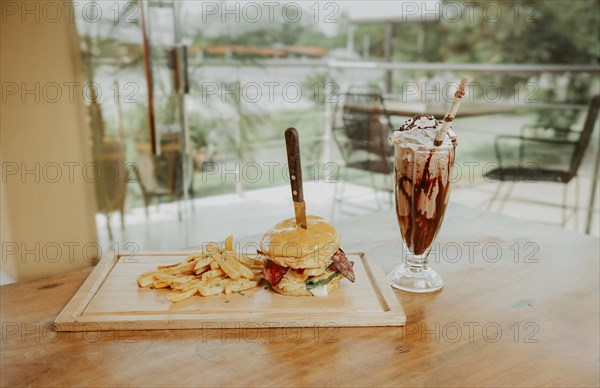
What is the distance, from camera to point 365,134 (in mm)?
3492

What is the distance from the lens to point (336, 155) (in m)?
4.28

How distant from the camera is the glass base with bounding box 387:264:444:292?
1.05m

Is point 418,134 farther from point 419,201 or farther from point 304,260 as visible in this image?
point 304,260

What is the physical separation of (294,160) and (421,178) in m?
0.23

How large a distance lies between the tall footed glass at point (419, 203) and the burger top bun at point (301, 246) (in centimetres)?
15

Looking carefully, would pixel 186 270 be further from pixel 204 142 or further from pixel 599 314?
pixel 204 142

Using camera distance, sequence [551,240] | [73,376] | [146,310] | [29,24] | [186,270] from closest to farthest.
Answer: [73,376] < [146,310] < [186,270] < [551,240] < [29,24]

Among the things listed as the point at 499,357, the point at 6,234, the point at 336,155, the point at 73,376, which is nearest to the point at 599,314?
the point at 499,357

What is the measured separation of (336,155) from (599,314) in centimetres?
335

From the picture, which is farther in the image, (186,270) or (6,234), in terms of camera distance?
(6,234)

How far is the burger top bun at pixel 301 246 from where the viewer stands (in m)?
0.95

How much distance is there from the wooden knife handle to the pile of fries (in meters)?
0.16

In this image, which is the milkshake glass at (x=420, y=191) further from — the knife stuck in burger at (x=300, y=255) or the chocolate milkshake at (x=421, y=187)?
the knife stuck in burger at (x=300, y=255)

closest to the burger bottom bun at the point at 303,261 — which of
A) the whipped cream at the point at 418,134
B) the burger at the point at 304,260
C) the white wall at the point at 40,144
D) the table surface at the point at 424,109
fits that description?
Answer: the burger at the point at 304,260
